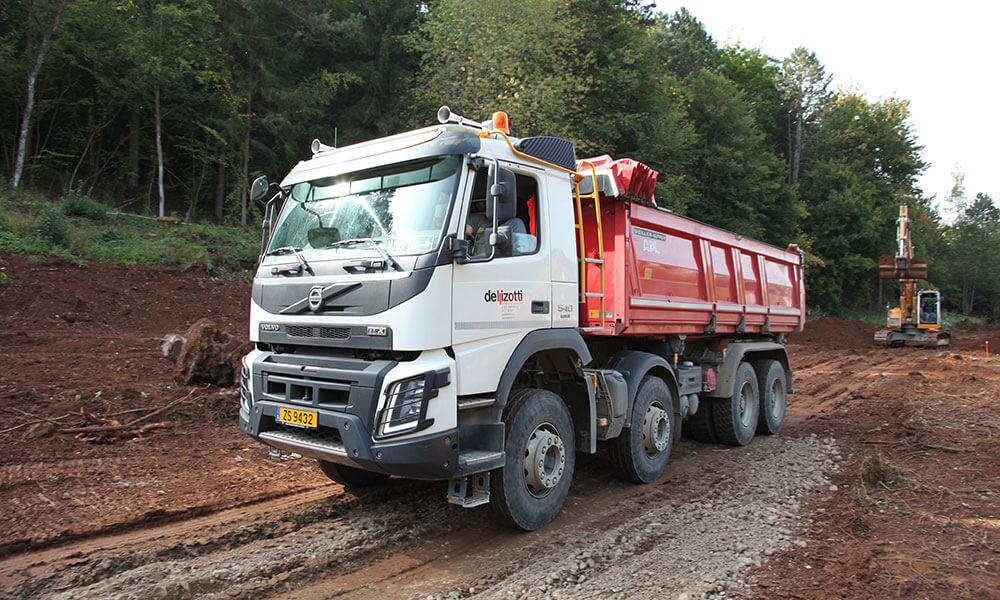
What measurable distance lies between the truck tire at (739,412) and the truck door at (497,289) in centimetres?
413

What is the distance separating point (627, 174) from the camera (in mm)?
5797

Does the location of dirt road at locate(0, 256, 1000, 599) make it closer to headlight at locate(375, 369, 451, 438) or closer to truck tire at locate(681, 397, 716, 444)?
truck tire at locate(681, 397, 716, 444)

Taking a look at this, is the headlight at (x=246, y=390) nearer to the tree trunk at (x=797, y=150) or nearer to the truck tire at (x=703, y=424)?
the truck tire at (x=703, y=424)

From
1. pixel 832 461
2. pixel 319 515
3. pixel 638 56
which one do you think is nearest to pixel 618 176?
pixel 319 515

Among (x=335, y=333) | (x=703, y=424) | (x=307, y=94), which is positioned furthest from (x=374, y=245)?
(x=307, y=94)


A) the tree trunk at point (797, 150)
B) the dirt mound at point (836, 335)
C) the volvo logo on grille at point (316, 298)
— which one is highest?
the tree trunk at point (797, 150)

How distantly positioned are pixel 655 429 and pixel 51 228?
1609cm

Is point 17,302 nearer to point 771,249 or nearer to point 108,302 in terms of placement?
point 108,302

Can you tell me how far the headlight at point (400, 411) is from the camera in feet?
12.8

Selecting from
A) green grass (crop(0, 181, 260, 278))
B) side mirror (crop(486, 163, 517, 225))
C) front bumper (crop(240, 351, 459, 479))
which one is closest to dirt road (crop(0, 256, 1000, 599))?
front bumper (crop(240, 351, 459, 479))

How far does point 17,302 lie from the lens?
12266 mm

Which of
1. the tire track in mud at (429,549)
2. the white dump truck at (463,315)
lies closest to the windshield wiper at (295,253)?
the white dump truck at (463,315)

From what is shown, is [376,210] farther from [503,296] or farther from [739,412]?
[739,412]

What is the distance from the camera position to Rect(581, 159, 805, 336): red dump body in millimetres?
5738
